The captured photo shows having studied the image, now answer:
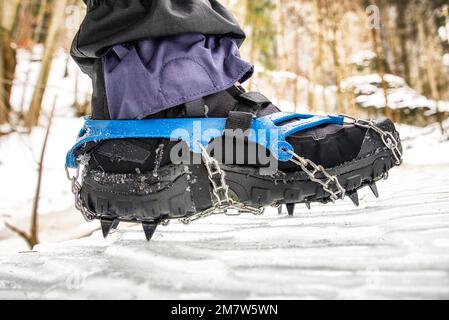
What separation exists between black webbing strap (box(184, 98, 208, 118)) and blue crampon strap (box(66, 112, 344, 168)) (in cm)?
2

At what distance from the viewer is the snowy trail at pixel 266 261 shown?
1.51 feet

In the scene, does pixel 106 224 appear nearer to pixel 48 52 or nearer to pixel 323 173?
pixel 323 173

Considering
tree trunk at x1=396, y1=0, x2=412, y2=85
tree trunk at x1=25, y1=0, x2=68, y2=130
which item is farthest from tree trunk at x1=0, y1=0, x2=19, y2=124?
tree trunk at x1=396, y1=0, x2=412, y2=85

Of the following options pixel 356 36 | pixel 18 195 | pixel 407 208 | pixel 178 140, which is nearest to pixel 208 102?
pixel 178 140

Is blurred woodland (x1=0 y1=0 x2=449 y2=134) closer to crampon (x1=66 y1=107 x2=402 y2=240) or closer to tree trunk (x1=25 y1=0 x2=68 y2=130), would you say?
tree trunk (x1=25 y1=0 x2=68 y2=130)

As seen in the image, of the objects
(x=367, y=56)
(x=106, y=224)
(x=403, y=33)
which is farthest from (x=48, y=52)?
(x=403, y=33)

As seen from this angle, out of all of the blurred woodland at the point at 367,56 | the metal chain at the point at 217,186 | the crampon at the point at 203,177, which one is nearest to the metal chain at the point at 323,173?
the crampon at the point at 203,177

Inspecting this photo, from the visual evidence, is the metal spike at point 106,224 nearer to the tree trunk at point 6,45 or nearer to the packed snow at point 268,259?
the packed snow at point 268,259

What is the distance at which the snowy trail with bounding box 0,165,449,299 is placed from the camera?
46cm

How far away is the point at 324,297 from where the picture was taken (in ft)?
1.43

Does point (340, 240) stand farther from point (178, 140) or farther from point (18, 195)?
point (18, 195)

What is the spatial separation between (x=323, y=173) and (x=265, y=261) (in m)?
0.20

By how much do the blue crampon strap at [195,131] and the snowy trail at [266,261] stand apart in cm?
15

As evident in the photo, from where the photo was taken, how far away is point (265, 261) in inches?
21.5
